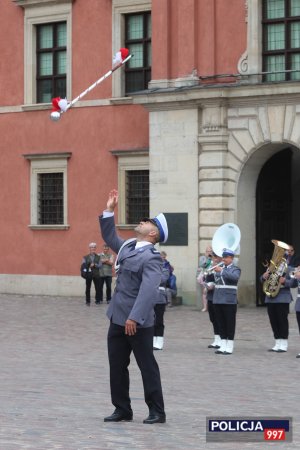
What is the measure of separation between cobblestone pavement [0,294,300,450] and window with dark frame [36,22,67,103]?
10890 mm

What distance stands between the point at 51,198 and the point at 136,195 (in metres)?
2.94

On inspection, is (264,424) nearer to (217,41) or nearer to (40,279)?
(217,41)

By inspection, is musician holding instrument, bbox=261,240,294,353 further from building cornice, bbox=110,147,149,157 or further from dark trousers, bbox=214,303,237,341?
building cornice, bbox=110,147,149,157

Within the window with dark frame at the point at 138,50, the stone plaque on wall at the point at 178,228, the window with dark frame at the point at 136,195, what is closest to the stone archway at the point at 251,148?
the stone plaque on wall at the point at 178,228

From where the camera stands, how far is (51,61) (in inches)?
1391

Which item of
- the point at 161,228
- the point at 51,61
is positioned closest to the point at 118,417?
the point at 161,228

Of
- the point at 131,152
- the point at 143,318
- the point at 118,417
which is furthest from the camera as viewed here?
the point at 131,152

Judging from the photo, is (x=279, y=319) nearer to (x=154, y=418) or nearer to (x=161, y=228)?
(x=161, y=228)

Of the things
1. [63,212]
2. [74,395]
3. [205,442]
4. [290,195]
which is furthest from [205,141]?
[205,442]

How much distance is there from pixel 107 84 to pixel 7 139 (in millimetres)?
3824

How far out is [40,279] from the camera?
35125mm

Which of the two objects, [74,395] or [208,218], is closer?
[74,395]

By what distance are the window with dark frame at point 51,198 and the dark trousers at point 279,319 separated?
15803mm

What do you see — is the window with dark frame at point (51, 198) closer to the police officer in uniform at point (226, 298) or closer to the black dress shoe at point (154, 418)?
the police officer in uniform at point (226, 298)
